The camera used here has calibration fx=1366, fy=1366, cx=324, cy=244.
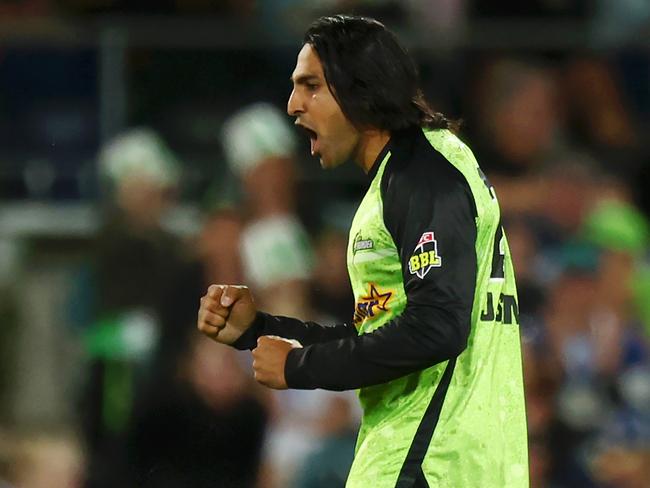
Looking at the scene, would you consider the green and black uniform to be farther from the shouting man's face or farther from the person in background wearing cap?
the person in background wearing cap

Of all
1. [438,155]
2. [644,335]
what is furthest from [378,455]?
[644,335]

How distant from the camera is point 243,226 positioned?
728cm

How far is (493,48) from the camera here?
768cm

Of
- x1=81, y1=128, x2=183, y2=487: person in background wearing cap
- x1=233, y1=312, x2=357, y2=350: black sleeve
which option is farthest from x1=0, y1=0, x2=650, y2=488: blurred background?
x1=233, y1=312, x2=357, y2=350: black sleeve

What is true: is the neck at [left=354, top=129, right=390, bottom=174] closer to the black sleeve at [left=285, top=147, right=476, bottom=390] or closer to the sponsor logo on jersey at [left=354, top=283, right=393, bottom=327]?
the black sleeve at [left=285, top=147, right=476, bottom=390]

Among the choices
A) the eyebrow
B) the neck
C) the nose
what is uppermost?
the eyebrow

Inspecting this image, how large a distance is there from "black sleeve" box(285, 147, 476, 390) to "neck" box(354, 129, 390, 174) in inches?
8.1

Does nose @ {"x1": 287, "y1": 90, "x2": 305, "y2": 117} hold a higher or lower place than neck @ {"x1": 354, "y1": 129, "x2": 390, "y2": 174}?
higher

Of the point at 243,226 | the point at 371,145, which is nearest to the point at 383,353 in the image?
the point at 371,145

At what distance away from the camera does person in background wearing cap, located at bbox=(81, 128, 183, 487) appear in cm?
725

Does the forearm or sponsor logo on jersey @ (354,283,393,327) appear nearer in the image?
the forearm

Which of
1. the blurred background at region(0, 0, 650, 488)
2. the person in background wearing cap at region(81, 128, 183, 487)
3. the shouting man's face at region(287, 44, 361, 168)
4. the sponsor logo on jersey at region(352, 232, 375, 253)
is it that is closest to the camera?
the sponsor logo on jersey at region(352, 232, 375, 253)

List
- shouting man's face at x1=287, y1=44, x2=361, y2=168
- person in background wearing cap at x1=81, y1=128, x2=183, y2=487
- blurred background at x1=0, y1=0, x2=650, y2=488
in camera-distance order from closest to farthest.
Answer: shouting man's face at x1=287, y1=44, x2=361, y2=168, blurred background at x1=0, y1=0, x2=650, y2=488, person in background wearing cap at x1=81, y1=128, x2=183, y2=487

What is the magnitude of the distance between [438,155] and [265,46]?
171 inches
